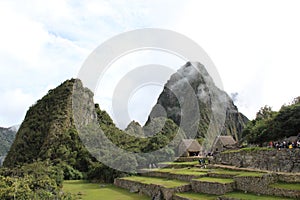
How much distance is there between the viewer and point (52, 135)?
5009cm

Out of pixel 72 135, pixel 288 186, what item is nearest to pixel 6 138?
pixel 72 135

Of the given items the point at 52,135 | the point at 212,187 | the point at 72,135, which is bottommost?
the point at 212,187

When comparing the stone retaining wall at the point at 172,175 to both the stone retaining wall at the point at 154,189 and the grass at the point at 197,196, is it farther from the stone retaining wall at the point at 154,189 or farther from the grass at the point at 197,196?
the grass at the point at 197,196

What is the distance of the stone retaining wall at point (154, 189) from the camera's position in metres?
16.9

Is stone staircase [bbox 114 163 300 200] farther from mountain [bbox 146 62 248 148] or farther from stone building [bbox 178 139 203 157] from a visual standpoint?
mountain [bbox 146 62 248 148]

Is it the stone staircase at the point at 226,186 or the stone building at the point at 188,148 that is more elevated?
the stone building at the point at 188,148

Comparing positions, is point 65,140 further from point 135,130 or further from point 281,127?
point 281,127

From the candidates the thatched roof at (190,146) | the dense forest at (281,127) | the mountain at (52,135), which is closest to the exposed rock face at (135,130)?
the mountain at (52,135)

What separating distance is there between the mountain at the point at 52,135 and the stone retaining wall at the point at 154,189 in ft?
67.1

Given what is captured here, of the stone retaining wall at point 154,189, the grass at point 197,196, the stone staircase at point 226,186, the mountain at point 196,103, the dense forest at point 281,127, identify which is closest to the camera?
the stone staircase at point 226,186

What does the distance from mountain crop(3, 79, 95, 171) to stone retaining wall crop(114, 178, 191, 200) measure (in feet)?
67.1

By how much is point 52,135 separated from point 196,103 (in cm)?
3662

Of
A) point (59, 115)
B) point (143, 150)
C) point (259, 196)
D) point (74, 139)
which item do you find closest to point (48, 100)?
point (59, 115)

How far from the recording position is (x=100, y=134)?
49531 millimetres
